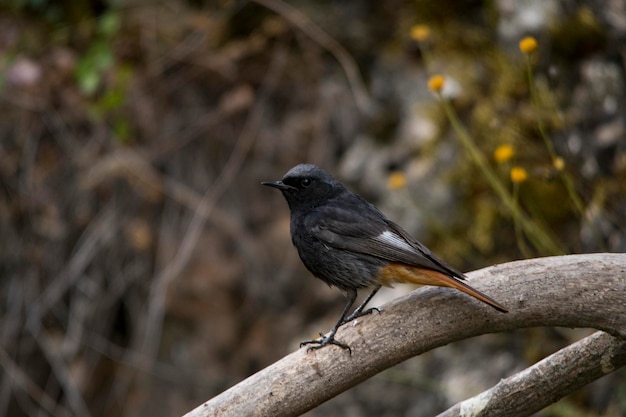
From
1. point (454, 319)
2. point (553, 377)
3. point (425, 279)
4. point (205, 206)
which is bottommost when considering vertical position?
point (205, 206)

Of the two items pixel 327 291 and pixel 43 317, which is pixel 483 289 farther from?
pixel 43 317

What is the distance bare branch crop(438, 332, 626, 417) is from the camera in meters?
2.85

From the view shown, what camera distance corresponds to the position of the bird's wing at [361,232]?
313 cm

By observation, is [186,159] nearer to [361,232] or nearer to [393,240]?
[361,232]

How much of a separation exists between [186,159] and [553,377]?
355cm

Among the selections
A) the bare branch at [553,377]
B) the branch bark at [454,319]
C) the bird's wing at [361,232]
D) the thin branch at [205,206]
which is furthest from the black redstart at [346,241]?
the thin branch at [205,206]

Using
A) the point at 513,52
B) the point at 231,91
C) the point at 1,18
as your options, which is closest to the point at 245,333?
the point at 231,91

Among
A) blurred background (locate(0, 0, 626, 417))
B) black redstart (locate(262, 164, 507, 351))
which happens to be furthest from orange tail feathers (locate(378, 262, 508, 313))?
blurred background (locate(0, 0, 626, 417))

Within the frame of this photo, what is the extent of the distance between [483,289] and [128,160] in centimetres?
345

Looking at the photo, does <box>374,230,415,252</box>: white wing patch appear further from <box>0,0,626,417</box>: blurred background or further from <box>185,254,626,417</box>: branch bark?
<box>0,0,626,417</box>: blurred background

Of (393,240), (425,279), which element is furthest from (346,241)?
(425,279)

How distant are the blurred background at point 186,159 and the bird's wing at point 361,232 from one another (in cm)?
165

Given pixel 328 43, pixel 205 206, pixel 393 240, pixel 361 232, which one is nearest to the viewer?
pixel 393 240

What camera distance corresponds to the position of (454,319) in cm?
286
